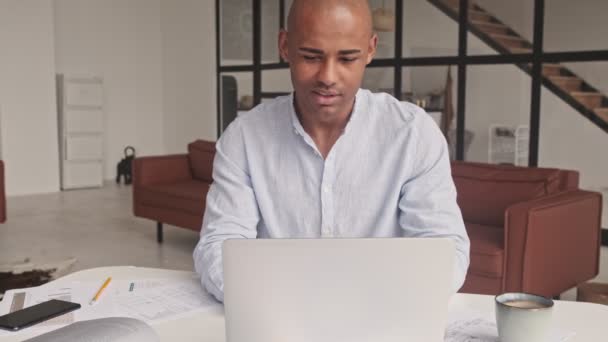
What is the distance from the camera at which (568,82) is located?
5.22 m

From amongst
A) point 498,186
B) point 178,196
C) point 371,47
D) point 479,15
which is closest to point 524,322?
point 371,47

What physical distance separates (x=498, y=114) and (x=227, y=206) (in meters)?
4.66

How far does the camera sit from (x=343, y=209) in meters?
1.50

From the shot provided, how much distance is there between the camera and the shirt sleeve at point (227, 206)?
1424 mm

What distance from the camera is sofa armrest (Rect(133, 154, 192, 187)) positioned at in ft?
17.8

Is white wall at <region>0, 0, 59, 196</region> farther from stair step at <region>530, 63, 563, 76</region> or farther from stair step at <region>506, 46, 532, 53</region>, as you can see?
stair step at <region>530, 63, 563, 76</region>

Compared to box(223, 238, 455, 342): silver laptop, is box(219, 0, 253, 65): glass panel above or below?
above

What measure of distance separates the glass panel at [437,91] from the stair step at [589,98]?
1.11m

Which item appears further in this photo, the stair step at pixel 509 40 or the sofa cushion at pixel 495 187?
the stair step at pixel 509 40

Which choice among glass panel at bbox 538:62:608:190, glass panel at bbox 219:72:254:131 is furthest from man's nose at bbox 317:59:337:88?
glass panel at bbox 219:72:254:131

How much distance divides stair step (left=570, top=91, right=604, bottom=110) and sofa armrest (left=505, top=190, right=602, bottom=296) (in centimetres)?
190

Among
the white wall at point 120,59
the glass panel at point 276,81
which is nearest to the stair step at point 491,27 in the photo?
the glass panel at point 276,81

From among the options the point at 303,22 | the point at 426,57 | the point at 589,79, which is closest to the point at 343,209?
the point at 303,22

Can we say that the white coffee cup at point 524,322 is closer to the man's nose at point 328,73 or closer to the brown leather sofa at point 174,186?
the man's nose at point 328,73
